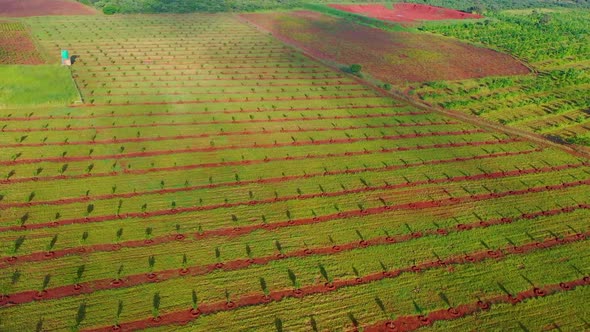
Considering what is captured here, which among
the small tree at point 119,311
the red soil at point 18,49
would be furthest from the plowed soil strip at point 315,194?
the red soil at point 18,49

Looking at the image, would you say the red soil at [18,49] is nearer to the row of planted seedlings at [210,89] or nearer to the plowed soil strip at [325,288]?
the row of planted seedlings at [210,89]

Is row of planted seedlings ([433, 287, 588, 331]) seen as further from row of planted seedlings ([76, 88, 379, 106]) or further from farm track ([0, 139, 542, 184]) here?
row of planted seedlings ([76, 88, 379, 106])

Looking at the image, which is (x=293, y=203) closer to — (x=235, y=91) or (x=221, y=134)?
(x=221, y=134)

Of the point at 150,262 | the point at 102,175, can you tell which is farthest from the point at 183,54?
the point at 150,262

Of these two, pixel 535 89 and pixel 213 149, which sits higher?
pixel 535 89

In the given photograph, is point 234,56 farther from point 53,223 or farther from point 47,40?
point 53,223

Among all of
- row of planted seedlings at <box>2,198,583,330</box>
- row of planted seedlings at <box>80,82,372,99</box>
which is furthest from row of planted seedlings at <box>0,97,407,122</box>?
row of planted seedlings at <box>2,198,583,330</box>

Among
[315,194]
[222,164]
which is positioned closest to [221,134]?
[222,164]
